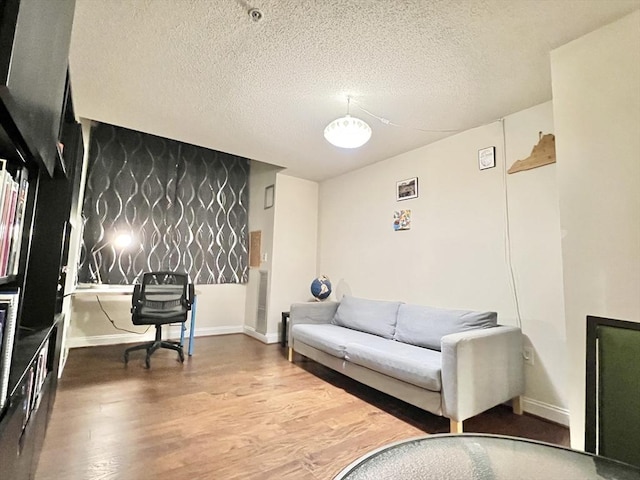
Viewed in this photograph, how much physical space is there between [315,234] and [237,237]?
1208 mm

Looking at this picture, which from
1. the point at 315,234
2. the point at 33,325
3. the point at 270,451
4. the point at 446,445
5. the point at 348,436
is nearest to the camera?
the point at 446,445

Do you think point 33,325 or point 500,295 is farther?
point 500,295

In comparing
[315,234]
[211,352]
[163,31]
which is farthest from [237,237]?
[163,31]

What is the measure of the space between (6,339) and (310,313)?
118 inches

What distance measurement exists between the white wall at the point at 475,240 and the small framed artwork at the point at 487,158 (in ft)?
0.14

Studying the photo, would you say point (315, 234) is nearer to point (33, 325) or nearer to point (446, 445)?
point (33, 325)

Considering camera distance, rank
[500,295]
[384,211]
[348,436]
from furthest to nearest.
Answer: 1. [384,211]
2. [500,295]
3. [348,436]

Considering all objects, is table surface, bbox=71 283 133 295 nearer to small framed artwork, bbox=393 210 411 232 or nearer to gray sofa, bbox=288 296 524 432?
gray sofa, bbox=288 296 524 432

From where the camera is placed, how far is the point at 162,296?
3.49 m

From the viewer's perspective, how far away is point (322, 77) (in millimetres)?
2246

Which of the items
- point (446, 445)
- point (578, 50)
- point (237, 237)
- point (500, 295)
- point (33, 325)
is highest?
point (578, 50)

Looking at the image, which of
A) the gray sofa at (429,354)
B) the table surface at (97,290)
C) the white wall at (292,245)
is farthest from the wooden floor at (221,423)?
the white wall at (292,245)

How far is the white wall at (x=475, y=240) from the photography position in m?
2.39

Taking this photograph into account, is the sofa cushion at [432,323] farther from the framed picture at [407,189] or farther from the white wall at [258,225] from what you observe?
the white wall at [258,225]
